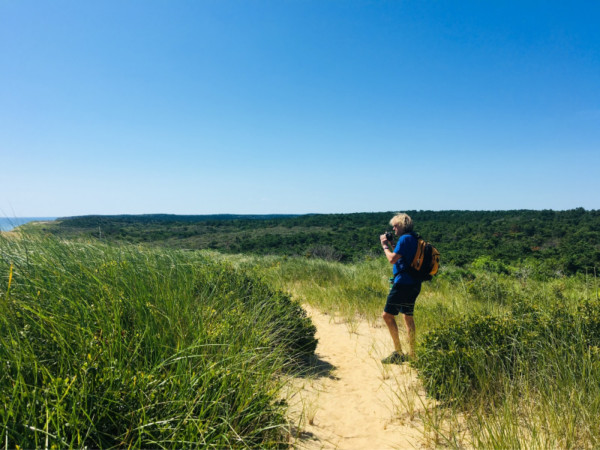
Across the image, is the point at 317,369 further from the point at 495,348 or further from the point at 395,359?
the point at 495,348

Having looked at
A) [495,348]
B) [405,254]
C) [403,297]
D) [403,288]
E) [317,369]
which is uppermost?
[405,254]

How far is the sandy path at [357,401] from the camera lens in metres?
2.98

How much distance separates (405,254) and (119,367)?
3743 mm

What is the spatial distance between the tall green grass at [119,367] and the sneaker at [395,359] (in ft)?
6.81

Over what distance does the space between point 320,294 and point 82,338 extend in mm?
7068

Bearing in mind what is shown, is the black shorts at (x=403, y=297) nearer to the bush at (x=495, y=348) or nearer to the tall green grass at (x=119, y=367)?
the bush at (x=495, y=348)

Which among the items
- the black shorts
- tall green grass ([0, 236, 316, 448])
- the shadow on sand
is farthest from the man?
tall green grass ([0, 236, 316, 448])

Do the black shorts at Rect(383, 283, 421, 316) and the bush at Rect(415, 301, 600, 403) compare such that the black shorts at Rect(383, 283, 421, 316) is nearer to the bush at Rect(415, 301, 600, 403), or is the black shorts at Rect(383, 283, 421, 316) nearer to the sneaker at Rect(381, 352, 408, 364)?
the sneaker at Rect(381, 352, 408, 364)

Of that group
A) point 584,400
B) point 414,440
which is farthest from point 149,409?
point 584,400

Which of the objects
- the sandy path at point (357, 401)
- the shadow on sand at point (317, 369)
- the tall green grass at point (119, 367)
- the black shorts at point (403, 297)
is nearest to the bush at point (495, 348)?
the sandy path at point (357, 401)

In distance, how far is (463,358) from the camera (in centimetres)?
344

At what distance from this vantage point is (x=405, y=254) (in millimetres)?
4719

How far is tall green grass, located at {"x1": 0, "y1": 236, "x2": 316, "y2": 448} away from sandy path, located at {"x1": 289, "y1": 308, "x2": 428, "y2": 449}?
2.02 feet


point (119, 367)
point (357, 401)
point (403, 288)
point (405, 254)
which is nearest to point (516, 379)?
point (357, 401)
